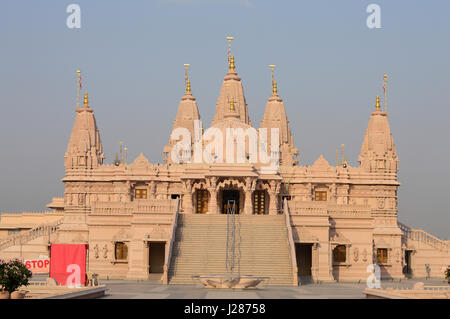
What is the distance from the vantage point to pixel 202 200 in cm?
6400

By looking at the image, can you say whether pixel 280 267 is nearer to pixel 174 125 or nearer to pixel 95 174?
pixel 95 174

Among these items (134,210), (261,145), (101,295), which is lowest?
(101,295)

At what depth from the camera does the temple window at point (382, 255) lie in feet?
202

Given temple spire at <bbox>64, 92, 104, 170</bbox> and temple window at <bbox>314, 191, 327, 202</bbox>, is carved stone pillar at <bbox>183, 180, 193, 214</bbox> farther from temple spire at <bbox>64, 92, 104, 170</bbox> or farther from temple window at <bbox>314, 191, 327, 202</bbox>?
temple spire at <bbox>64, 92, 104, 170</bbox>

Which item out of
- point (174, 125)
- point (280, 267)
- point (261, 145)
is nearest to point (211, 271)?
point (280, 267)

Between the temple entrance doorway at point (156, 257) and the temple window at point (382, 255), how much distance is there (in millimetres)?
15305

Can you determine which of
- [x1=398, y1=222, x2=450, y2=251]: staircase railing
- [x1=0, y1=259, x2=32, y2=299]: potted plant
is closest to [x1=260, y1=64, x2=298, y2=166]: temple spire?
[x1=398, y1=222, x2=450, y2=251]: staircase railing

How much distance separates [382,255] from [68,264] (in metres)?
29.1

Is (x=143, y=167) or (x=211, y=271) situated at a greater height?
(x=143, y=167)

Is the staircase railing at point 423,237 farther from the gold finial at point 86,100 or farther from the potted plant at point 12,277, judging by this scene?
the potted plant at point 12,277

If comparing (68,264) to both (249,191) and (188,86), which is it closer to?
(249,191)
